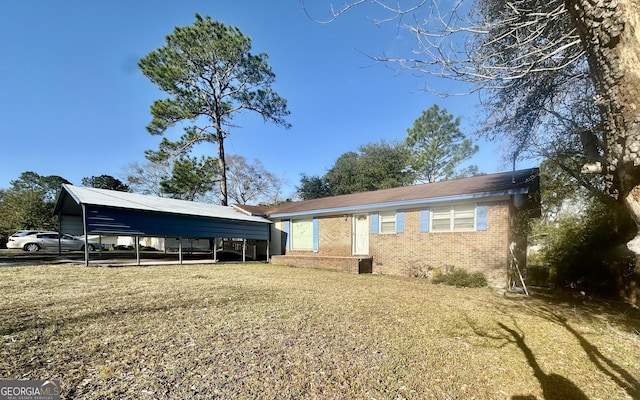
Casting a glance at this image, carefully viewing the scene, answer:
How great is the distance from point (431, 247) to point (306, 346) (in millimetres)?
8117

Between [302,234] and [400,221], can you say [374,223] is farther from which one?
[302,234]

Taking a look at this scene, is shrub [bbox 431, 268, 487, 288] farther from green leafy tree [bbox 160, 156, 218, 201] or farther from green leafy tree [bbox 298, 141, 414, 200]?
green leafy tree [bbox 298, 141, 414, 200]

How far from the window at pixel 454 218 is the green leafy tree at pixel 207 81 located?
1581 cm

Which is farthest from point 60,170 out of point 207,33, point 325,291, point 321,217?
point 325,291

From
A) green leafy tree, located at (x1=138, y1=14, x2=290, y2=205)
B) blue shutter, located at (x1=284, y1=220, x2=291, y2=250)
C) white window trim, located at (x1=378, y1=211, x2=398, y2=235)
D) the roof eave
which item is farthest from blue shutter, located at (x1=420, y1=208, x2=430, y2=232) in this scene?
green leafy tree, located at (x1=138, y1=14, x2=290, y2=205)

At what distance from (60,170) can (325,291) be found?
39927 mm

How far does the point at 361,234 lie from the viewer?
12891 millimetres

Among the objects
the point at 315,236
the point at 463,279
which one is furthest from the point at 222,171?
the point at 463,279

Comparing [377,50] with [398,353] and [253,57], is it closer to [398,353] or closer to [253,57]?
[398,353]

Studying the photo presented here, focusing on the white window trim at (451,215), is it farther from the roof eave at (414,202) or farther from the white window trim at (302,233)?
the white window trim at (302,233)

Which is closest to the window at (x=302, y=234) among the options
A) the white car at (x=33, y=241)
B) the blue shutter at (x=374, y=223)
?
the blue shutter at (x=374, y=223)

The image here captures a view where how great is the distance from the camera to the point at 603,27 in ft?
6.98

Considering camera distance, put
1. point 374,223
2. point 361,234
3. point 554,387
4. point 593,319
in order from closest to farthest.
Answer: point 554,387 < point 593,319 < point 374,223 < point 361,234

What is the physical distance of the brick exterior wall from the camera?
902 cm
